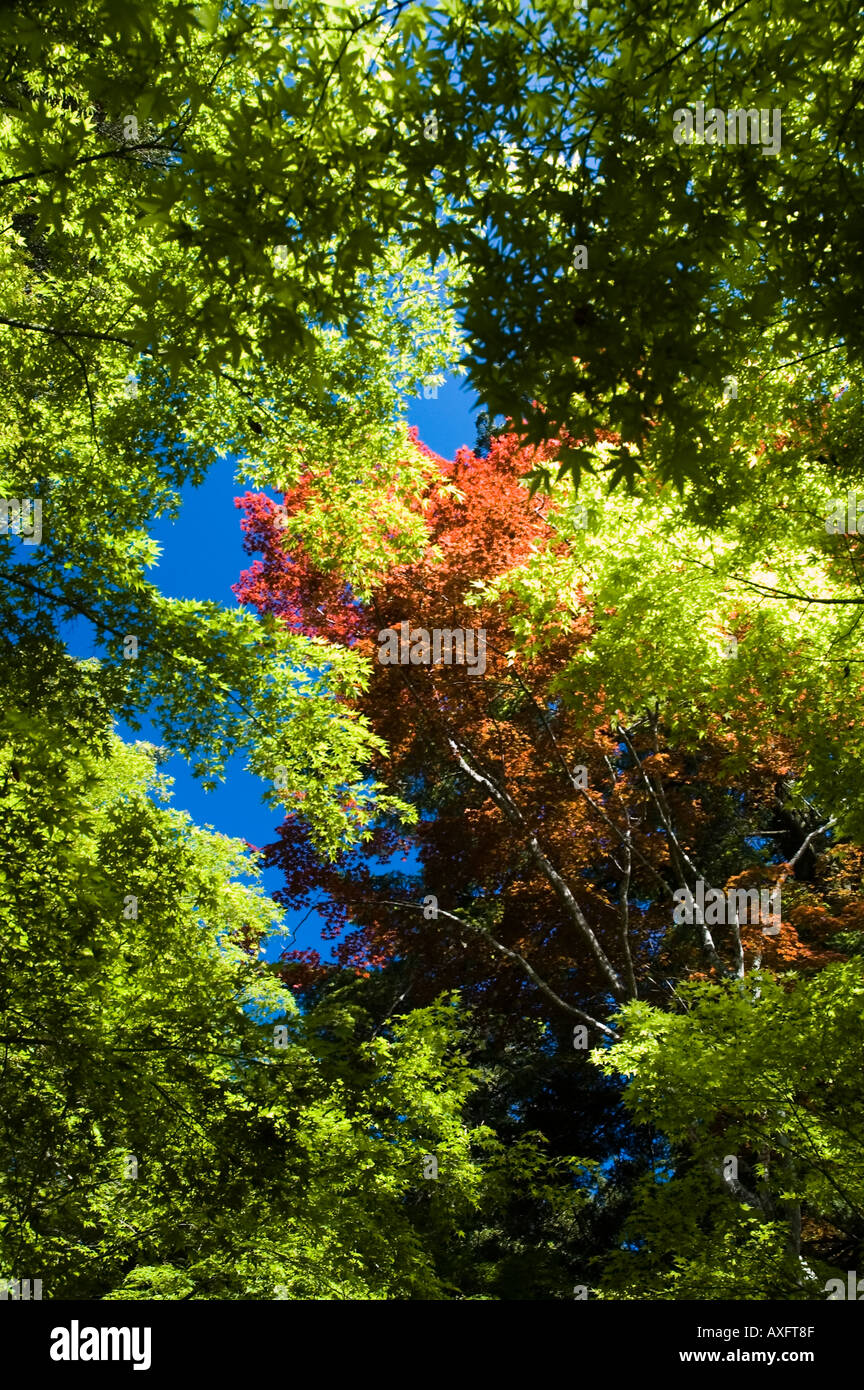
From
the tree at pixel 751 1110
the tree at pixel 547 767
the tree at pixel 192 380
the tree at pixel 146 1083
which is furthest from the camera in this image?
the tree at pixel 547 767

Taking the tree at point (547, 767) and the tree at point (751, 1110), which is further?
the tree at point (547, 767)

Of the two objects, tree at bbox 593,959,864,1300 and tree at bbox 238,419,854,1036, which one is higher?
tree at bbox 238,419,854,1036

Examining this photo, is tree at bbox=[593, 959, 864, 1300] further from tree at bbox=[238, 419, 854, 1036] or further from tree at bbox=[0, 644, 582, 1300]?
tree at bbox=[238, 419, 854, 1036]

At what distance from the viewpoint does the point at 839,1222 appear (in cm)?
962

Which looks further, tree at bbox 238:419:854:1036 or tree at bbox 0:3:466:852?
tree at bbox 238:419:854:1036

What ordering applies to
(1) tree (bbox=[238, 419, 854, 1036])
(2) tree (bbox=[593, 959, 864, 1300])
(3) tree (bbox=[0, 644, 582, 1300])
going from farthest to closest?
1. (1) tree (bbox=[238, 419, 854, 1036])
2. (2) tree (bbox=[593, 959, 864, 1300])
3. (3) tree (bbox=[0, 644, 582, 1300])

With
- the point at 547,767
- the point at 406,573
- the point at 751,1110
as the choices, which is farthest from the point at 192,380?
the point at 547,767

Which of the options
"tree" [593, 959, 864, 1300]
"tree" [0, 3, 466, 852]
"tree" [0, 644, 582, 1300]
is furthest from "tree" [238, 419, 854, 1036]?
"tree" [0, 644, 582, 1300]

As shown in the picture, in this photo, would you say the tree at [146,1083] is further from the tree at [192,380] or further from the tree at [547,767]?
the tree at [547,767]

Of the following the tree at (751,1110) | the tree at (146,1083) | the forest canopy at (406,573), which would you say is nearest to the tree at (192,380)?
the forest canopy at (406,573)

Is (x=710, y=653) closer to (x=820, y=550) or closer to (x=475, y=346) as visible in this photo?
(x=820, y=550)

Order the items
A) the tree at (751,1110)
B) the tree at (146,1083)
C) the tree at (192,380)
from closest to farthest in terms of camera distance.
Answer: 1. the tree at (192,380)
2. the tree at (146,1083)
3. the tree at (751,1110)

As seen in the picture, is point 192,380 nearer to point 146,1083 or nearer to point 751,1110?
point 146,1083
